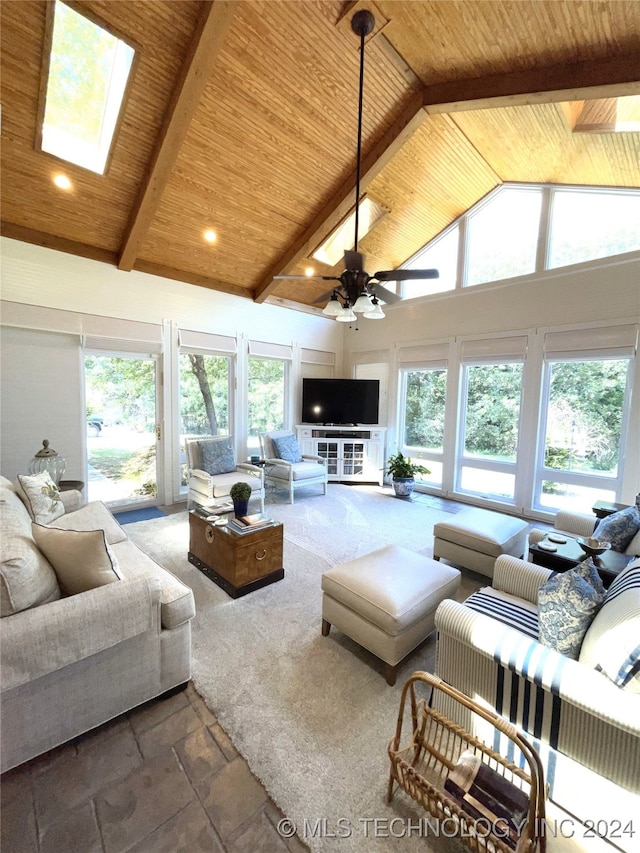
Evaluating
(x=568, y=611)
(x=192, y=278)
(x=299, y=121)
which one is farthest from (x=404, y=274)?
(x=192, y=278)

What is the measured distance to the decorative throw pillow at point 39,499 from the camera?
7.93ft

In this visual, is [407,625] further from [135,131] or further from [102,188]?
[102,188]

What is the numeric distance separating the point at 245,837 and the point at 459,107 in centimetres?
499

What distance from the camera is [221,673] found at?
1953 millimetres

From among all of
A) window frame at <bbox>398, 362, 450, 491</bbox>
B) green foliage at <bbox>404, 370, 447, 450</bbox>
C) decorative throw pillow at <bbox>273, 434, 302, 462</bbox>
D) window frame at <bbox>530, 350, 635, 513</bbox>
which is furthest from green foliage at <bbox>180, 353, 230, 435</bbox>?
window frame at <bbox>530, 350, 635, 513</bbox>

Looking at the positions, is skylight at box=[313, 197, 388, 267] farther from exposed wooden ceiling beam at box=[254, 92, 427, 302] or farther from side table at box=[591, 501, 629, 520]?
side table at box=[591, 501, 629, 520]

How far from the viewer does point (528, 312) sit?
4.62 m

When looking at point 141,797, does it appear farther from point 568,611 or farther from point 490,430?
point 490,430

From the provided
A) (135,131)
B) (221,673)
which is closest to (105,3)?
(135,131)

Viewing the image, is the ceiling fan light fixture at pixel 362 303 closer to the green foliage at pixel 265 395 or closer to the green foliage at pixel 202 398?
the green foliage at pixel 202 398

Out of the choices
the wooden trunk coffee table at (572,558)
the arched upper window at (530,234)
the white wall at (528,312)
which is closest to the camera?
the wooden trunk coffee table at (572,558)

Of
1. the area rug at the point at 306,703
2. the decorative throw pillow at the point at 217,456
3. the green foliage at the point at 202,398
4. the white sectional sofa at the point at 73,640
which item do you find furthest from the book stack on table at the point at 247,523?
the green foliage at the point at 202,398

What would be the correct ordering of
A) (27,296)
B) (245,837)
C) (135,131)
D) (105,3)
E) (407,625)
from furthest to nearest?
1. (27,296)
2. (135,131)
3. (105,3)
4. (407,625)
5. (245,837)

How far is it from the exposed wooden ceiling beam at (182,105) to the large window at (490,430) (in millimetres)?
4363
